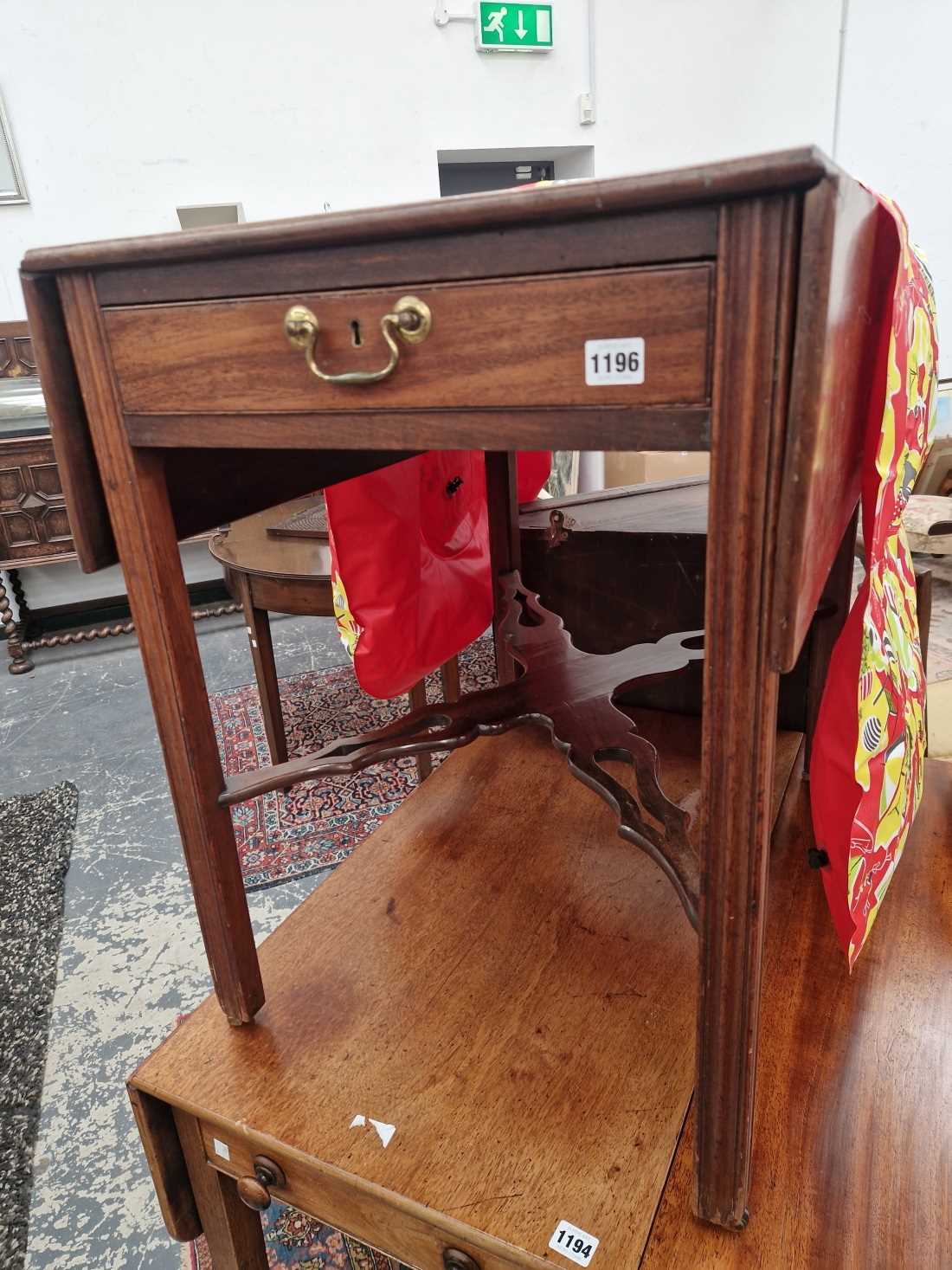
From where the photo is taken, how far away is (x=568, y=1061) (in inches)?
27.8

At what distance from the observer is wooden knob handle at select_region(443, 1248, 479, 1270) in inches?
23.3

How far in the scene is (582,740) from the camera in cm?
78

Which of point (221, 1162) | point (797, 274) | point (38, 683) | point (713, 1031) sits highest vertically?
point (797, 274)

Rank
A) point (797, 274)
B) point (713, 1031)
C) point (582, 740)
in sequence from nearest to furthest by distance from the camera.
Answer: point (797, 274), point (713, 1031), point (582, 740)

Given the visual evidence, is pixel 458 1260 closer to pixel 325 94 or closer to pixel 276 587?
pixel 276 587

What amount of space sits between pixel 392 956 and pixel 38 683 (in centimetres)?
254

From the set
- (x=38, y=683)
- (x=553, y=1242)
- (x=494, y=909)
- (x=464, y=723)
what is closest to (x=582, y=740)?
(x=464, y=723)

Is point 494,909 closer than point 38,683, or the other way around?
point 494,909

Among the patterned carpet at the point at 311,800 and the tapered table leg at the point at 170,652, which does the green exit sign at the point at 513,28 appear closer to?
the patterned carpet at the point at 311,800

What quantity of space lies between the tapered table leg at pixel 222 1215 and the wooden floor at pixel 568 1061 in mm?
72

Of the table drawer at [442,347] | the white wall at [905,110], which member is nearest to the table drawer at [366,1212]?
the table drawer at [442,347]

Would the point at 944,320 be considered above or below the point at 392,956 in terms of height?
above

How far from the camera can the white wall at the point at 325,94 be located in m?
2.94

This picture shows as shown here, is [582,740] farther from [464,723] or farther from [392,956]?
[392,956]
